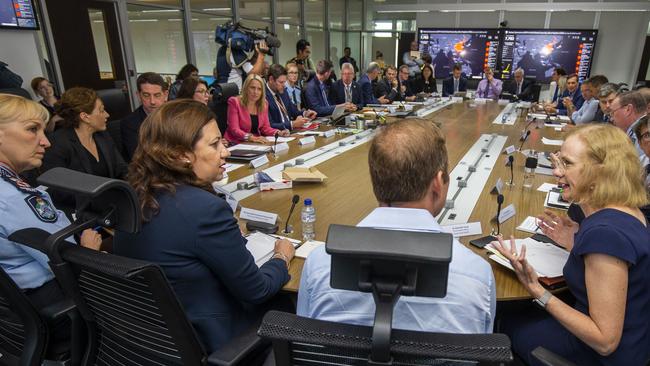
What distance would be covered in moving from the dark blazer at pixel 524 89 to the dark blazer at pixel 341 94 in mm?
3173

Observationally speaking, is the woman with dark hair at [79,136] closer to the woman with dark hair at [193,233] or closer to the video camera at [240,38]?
the woman with dark hair at [193,233]

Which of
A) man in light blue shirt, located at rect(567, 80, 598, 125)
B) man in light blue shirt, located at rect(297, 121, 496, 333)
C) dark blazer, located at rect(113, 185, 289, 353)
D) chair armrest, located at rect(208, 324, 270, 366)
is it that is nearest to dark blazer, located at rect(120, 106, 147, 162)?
Result: dark blazer, located at rect(113, 185, 289, 353)

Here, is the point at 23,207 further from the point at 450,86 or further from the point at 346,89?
the point at 450,86

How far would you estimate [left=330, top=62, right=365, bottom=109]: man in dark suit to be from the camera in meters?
5.98

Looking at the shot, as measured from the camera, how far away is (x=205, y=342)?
1.24 meters

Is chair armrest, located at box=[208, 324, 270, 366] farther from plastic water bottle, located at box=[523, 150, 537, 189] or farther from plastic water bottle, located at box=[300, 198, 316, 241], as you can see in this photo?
plastic water bottle, located at box=[523, 150, 537, 189]

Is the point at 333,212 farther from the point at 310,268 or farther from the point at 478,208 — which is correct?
the point at 310,268

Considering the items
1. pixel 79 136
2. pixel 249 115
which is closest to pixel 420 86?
pixel 249 115

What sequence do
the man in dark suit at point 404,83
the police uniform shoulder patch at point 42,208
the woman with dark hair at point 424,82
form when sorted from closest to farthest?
the police uniform shoulder patch at point 42,208
the man in dark suit at point 404,83
the woman with dark hair at point 424,82

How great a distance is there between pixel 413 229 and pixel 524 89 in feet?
25.2

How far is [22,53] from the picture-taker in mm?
3922

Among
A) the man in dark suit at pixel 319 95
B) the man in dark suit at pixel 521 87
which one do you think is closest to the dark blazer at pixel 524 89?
the man in dark suit at pixel 521 87

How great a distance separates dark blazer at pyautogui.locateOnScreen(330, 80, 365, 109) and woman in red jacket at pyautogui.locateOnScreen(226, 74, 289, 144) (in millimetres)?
2444

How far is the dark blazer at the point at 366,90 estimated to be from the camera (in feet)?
21.1
